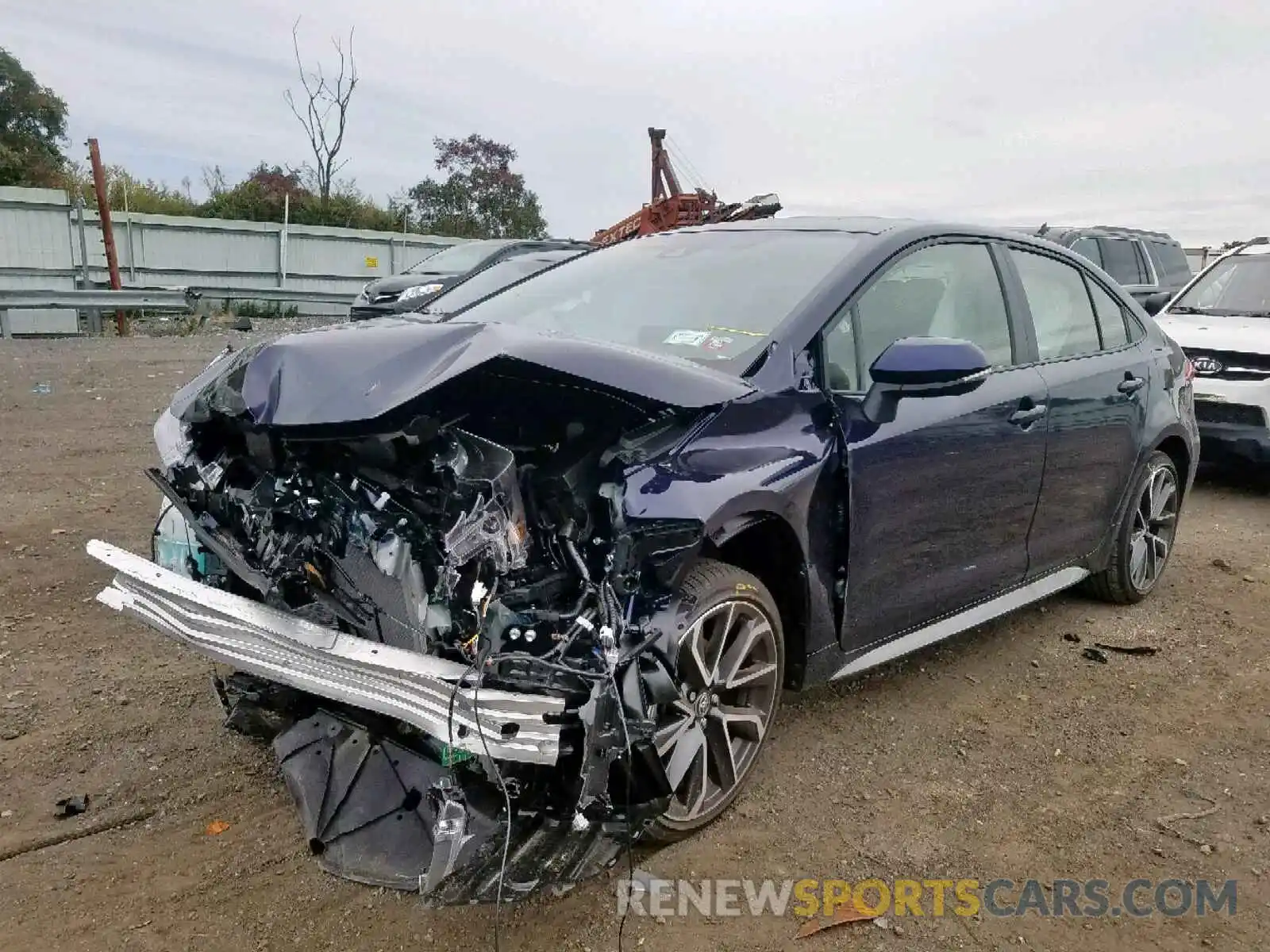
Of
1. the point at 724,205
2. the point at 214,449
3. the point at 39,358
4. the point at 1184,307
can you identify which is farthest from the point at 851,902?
the point at 724,205

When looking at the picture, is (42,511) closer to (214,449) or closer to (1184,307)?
(214,449)

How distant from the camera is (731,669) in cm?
288

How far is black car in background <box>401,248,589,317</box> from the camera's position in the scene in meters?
4.36

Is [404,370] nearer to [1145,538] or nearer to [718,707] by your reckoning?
[718,707]

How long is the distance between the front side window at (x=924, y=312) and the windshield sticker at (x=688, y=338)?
39cm

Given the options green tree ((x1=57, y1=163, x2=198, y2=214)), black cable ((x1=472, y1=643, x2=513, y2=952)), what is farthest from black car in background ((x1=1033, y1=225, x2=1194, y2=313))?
green tree ((x1=57, y1=163, x2=198, y2=214))

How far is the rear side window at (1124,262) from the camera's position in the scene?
1142 centimetres

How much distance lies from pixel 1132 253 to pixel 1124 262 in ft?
1.13

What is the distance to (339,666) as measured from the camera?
94.7 inches

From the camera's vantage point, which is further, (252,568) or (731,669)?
(731,669)

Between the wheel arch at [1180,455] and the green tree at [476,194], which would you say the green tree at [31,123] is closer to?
the green tree at [476,194]

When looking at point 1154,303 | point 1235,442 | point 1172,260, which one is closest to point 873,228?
point 1235,442

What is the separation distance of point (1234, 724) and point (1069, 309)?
6.04ft

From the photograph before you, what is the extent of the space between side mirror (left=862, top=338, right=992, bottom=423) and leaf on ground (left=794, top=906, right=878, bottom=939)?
147cm
